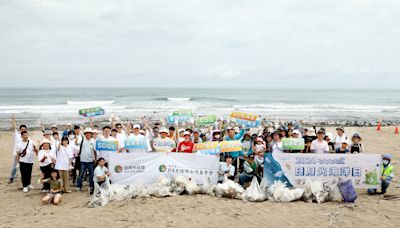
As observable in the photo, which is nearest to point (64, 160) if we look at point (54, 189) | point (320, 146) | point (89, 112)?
point (54, 189)

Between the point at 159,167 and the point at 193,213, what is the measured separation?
5.53 ft

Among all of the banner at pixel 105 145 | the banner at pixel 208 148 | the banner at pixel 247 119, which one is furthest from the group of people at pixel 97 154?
the banner at pixel 247 119

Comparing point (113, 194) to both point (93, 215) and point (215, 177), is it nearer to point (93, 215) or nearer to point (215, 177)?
point (93, 215)

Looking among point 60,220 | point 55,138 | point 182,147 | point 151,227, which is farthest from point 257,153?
point 55,138

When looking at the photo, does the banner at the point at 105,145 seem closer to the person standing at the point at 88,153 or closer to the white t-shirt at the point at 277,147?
the person standing at the point at 88,153

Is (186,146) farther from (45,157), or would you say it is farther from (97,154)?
(45,157)

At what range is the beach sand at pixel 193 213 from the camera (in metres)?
6.15

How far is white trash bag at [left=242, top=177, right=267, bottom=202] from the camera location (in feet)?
23.7

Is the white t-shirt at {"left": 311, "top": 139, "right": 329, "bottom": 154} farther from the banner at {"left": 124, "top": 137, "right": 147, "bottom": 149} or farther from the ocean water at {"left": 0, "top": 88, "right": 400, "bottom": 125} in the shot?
the ocean water at {"left": 0, "top": 88, "right": 400, "bottom": 125}

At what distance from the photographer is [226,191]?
739cm

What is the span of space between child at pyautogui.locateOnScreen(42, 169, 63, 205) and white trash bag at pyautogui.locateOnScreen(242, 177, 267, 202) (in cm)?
424

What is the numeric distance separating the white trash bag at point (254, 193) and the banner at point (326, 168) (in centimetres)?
50

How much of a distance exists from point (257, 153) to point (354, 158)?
2266mm

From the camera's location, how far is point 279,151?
27.6 feet
